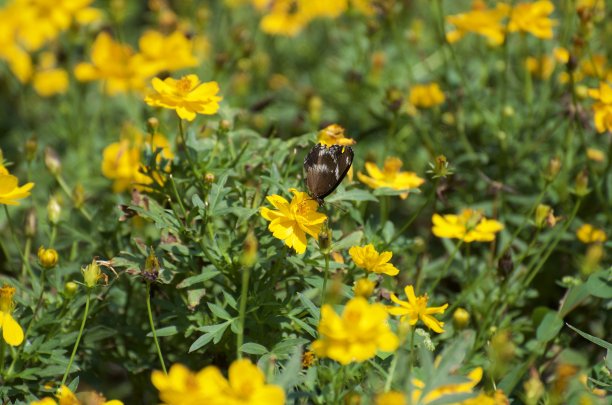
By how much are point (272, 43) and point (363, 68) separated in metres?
0.66

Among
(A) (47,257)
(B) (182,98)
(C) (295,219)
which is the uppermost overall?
(B) (182,98)

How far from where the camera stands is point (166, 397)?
1.01 meters

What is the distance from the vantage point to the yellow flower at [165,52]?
2609mm

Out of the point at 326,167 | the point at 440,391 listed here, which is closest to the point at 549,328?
the point at 440,391

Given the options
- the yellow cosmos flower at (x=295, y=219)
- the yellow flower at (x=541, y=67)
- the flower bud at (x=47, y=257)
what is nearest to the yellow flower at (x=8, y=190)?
the flower bud at (x=47, y=257)

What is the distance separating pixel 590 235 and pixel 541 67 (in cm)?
70

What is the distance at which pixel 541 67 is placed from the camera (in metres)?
2.42

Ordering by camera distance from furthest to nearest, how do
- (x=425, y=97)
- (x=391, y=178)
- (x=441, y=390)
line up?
(x=425, y=97), (x=391, y=178), (x=441, y=390)

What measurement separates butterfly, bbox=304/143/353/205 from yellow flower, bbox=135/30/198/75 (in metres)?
1.14

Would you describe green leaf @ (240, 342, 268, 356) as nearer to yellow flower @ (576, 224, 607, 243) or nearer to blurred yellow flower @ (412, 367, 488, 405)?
blurred yellow flower @ (412, 367, 488, 405)

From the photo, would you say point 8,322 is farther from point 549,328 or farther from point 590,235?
point 590,235

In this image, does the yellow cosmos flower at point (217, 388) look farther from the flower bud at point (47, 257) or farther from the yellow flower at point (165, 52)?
the yellow flower at point (165, 52)

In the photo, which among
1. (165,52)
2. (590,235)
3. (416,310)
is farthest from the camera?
(165,52)

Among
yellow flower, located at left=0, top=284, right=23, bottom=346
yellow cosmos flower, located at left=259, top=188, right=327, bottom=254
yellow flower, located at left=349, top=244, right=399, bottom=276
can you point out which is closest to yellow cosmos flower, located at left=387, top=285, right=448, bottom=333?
yellow flower, located at left=349, top=244, right=399, bottom=276
